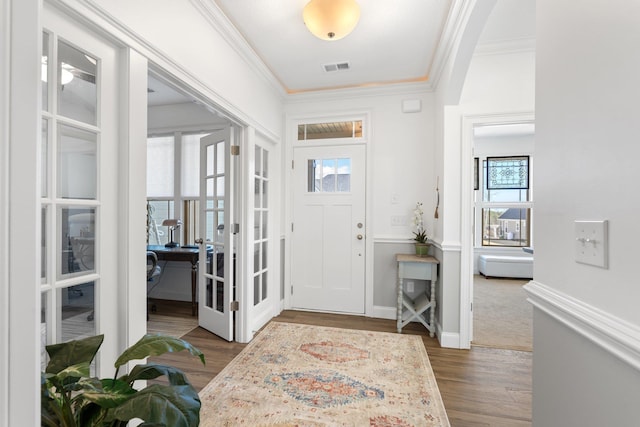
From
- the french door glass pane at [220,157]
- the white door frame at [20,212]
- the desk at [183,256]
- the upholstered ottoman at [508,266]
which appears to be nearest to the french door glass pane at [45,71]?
the white door frame at [20,212]

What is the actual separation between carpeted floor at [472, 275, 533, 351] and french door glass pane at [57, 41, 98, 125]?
341cm

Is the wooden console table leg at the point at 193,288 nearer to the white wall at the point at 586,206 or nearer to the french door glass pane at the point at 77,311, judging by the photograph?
the french door glass pane at the point at 77,311

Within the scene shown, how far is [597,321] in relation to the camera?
2.28ft

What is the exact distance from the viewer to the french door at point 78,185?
1208mm

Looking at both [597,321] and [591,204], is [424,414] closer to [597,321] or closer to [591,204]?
[597,321]

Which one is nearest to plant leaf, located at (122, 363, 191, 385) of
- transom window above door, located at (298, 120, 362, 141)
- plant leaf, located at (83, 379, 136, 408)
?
plant leaf, located at (83, 379, 136, 408)

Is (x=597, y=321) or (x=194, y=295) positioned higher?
(x=597, y=321)

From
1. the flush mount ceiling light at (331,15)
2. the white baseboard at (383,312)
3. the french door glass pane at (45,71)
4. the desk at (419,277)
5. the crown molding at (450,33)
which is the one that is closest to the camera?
the french door glass pane at (45,71)

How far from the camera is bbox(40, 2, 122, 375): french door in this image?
121 centimetres

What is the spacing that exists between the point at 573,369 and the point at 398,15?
238 centimetres

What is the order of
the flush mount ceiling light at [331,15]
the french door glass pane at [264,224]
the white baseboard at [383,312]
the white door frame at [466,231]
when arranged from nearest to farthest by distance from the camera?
the flush mount ceiling light at [331,15] → the white door frame at [466,231] → the french door glass pane at [264,224] → the white baseboard at [383,312]

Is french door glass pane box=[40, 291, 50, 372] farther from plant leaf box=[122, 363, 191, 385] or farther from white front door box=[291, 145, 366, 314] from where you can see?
white front door box=[291, 145, 366, 314]

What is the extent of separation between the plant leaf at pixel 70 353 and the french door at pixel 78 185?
0.27 metres

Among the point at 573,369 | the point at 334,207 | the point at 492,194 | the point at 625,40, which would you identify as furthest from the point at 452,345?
the point at 492,194
